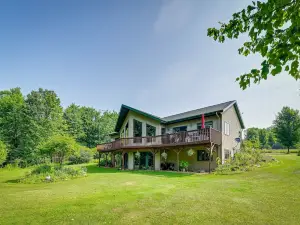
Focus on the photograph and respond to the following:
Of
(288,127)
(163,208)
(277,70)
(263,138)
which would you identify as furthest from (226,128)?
(263,138)

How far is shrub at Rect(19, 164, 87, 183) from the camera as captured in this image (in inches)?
475

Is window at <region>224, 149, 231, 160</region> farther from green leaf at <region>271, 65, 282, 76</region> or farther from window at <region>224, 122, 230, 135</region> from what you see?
green leaf at <region>271, 65, 282, 76</region>

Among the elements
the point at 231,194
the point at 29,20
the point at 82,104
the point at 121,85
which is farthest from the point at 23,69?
the point at 82,104

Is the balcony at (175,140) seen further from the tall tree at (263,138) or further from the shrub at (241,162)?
the tall tree at (263,138)

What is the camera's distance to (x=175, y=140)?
53.5 ft

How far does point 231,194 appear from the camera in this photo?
703 cm

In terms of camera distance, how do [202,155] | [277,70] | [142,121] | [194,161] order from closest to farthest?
[277,70] → [202,155] → [194,161] → [142,121]

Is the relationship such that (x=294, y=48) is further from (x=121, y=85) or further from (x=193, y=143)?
(x=121, y=85)

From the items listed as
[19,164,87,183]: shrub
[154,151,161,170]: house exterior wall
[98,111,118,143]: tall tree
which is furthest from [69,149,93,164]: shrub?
[19,164,87,183]: shrub

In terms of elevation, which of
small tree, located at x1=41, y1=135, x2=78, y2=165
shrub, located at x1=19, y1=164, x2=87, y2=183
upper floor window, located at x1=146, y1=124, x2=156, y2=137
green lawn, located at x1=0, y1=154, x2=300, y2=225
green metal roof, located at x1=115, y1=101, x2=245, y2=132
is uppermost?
green metal roof, located at x1=115, y1=101, x2=245, y2=132

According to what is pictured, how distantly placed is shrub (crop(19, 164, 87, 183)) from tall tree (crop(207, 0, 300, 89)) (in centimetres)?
1309

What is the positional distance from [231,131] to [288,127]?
2298 centimetres

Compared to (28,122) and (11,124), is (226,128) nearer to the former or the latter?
(28,122)

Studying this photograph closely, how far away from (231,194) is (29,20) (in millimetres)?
15672
